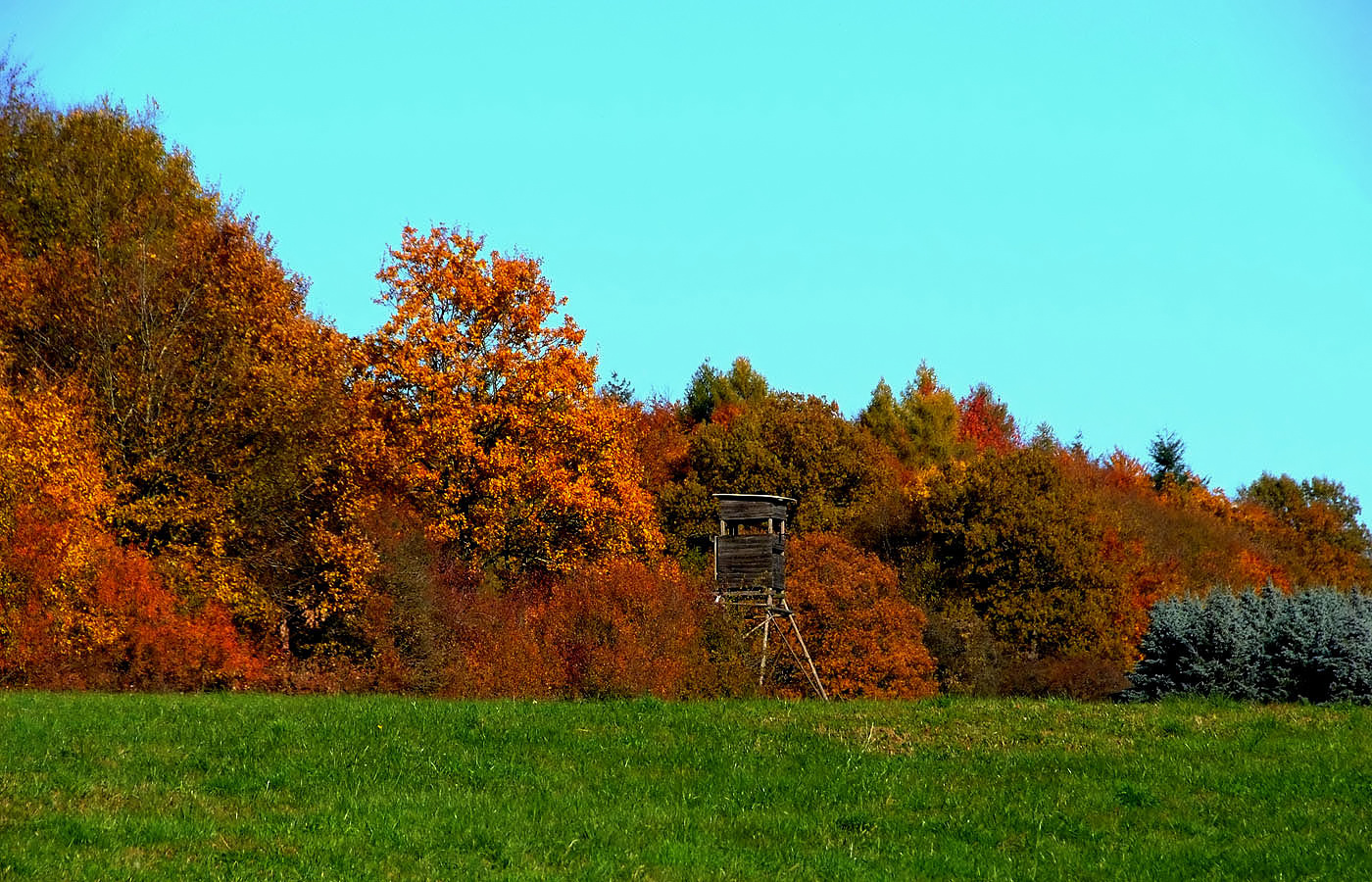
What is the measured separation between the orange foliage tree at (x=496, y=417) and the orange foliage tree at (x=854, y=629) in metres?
6.99

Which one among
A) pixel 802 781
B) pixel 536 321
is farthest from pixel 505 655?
pixel 802 781

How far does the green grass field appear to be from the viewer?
47.1 ft

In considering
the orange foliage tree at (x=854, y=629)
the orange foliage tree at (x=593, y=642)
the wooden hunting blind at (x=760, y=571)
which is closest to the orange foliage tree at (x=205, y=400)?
the orange foliage tree at (x=593, y=642)

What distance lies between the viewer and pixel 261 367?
46469 mm

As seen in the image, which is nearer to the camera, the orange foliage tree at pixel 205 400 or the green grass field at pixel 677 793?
the green grass field at pixel 677 793

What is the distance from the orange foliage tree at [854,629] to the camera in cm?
5303

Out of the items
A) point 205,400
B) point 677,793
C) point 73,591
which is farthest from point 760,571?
point 677,793

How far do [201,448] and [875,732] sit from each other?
100ft

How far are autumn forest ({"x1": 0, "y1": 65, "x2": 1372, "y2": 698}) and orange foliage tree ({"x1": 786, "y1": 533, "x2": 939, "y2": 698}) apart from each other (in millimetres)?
126

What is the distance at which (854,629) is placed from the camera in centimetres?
5359

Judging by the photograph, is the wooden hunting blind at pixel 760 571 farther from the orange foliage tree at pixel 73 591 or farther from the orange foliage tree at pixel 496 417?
the orange foliage tree at pixel 73 591

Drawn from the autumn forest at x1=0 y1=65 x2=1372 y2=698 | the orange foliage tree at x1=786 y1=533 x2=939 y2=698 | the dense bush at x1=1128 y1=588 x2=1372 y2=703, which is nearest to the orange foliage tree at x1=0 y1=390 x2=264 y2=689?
the autumn forest at x1=0 y1=65 x2=1372 y2=698

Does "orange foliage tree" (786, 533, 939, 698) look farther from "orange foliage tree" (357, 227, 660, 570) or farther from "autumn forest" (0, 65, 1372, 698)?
"orange foliage tree" (357, 227, 660, 570)

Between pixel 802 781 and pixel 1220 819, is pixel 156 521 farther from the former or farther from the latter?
pixel 1220 819
